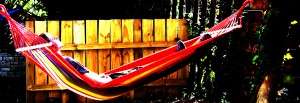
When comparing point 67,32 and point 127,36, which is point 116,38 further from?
point 67,32

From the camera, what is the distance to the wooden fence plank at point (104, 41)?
178 inches

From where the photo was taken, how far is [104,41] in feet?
15.0

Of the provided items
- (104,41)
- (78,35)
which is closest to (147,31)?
(104,41)

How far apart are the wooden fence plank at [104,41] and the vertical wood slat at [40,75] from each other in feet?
2.35

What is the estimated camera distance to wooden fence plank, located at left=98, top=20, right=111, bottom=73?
4.52 m

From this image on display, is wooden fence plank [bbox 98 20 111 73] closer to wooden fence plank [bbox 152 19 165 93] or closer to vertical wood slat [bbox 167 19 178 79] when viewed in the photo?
wooden fence plank [bbox 152 19 165 93]

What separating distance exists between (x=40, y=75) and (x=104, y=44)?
36.5 inches

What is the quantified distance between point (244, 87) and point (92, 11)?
4.35 meters

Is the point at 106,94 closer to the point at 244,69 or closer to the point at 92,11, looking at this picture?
the point at 244,69

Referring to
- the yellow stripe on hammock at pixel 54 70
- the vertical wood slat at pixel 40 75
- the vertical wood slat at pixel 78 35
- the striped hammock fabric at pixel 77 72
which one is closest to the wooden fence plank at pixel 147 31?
the vertical wood slat at pixel 78 35

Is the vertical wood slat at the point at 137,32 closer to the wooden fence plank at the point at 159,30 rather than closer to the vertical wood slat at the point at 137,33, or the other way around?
the vertical wood slat at the point at 137,33

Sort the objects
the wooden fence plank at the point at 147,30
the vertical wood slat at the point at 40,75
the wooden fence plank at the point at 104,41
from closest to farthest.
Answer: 1. the vertical wood slat at the point at 40,75
2. the wooden fence plank at the point at 104,41
3. the wooden fence plank at the point at 147,30

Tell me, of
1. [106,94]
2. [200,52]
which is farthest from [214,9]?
[106,94]

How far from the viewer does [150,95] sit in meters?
4.84
